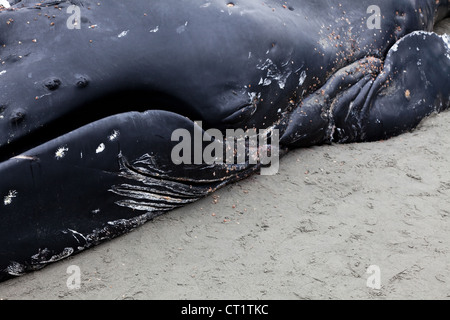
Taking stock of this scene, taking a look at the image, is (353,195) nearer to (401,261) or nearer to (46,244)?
(401,261)

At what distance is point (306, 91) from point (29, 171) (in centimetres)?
207

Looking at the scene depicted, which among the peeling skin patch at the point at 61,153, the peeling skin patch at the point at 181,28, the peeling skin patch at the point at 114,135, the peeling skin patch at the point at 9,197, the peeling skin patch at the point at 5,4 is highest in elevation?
the peeling skin patch at the point at 5,4

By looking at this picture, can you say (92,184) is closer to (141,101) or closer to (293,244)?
(141,101)

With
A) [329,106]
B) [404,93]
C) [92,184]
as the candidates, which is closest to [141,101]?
[92,184]

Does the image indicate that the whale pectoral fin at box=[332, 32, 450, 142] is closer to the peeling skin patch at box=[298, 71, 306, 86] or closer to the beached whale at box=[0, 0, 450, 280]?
the beached whale at box=[0, 0, 450, 280]

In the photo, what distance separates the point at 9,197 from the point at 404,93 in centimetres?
310

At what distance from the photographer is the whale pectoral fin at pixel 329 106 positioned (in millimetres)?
4133

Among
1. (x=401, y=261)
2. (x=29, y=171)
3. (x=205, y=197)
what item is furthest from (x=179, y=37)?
(x=401, y=261)

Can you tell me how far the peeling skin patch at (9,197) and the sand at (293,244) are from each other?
1.48 feet

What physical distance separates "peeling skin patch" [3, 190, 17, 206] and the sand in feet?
1.48

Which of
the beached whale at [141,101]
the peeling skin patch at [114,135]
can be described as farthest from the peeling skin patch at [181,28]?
the peeling skin patch at [114,135]

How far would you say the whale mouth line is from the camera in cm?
316

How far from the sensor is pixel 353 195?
12.2ft

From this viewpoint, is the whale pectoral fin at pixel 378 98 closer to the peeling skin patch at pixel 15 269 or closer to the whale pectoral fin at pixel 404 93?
the whale pectoral fin at pixel 404 93
